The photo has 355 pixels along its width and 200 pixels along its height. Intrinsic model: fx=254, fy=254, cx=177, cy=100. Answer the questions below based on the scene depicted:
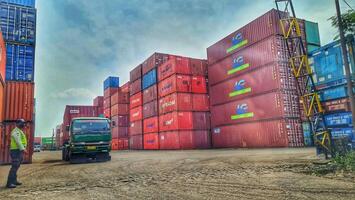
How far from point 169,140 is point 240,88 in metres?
11.2

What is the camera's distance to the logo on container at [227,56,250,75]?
973 inches

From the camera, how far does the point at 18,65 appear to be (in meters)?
17.2

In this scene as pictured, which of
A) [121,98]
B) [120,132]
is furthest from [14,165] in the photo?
[121,98]

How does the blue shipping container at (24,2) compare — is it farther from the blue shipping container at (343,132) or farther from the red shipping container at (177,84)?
the blue shipping container at (343,132)

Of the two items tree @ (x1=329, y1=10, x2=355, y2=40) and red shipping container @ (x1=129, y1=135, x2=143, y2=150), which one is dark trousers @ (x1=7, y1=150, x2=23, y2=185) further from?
red shipping container @ (x1=129, y1=135, x2=143, y2=150)

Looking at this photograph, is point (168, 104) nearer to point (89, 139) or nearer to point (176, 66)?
point (176, 66)

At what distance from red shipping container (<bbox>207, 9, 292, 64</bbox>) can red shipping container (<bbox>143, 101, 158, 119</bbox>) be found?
A: 10.1 metres

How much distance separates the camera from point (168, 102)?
3166cm

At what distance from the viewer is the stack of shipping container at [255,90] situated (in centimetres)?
2109

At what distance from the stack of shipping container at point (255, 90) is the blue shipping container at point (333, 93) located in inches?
393

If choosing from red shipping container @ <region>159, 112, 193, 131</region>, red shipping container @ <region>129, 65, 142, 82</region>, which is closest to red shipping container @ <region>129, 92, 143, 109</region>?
red shipping container @ <region>129, 65, 142, 82</region>

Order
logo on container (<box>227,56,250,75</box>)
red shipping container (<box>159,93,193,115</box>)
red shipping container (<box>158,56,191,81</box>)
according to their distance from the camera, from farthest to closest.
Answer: red shipping container (<box>158,56,191,81</box>) < red shipping container (<box>159,93,193,115</box>) < logo on container (<box>227,56,250,75</box>)

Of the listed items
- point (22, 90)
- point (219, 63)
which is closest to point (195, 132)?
point (219, 63)

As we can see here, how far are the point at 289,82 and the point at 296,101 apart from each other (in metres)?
1.74
